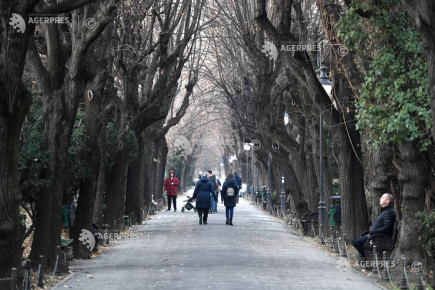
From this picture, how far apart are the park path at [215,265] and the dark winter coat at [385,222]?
88cm

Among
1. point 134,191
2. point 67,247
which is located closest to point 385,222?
point 67,247

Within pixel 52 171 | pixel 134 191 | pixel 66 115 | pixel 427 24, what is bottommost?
pixel 52 171

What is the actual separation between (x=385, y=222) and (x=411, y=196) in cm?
96

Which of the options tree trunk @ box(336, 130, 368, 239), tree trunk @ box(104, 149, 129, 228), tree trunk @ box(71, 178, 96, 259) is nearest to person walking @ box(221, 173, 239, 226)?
tree trunk @ box(104, 149, 129, 228)

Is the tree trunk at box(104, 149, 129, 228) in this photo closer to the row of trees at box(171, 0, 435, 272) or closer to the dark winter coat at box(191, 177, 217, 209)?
the dark winter coat at box(191, 177, 217, 209)

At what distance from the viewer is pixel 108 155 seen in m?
28.2

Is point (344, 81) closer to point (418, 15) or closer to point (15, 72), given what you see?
point (15, 72)

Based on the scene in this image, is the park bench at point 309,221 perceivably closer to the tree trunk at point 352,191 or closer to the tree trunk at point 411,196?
the tree trunk at point 352,191

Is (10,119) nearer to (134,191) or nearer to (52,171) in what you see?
(52,171)

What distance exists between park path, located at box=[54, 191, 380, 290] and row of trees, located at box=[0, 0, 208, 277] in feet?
4.83

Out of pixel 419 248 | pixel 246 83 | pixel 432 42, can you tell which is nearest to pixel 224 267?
pixel 419 248

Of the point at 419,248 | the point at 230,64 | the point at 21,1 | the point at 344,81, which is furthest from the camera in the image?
the point at 230,64

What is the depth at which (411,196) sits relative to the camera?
54.9 feet

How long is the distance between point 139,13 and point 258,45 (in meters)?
7.54
